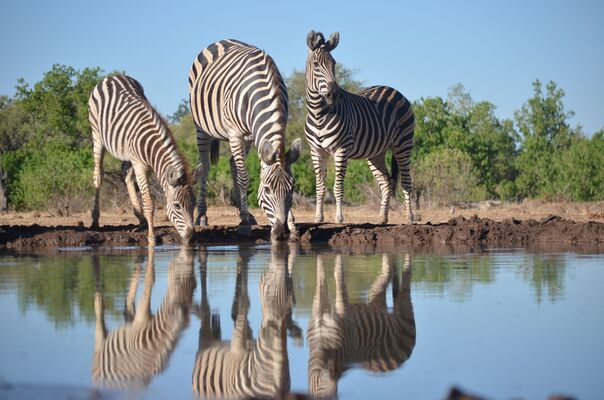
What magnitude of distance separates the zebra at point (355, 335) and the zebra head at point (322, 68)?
713 centimetres

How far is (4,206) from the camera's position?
22047 mm

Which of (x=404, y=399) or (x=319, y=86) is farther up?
(x=319, y=86)

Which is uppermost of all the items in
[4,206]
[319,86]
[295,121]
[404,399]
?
[295,121]

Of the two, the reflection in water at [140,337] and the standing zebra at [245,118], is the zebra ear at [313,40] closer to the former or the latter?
the standing zebra at [245,118]

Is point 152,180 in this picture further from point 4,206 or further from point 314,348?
point 314,348

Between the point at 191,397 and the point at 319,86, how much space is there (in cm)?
1067

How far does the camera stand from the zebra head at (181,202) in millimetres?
11500

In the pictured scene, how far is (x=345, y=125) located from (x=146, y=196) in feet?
12.8

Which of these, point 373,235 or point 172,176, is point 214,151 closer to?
point 172,176

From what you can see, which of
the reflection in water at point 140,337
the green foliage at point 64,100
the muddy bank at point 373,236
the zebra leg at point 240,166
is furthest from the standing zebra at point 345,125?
the green foliage at point 64,100

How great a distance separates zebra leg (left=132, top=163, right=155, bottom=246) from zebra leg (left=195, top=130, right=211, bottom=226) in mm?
1653

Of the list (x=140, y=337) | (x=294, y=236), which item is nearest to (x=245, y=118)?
(x=294, y=236)

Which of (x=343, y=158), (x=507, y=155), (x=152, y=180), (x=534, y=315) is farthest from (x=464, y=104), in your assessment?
(x=534, y=315)

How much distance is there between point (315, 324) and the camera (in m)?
5.91
